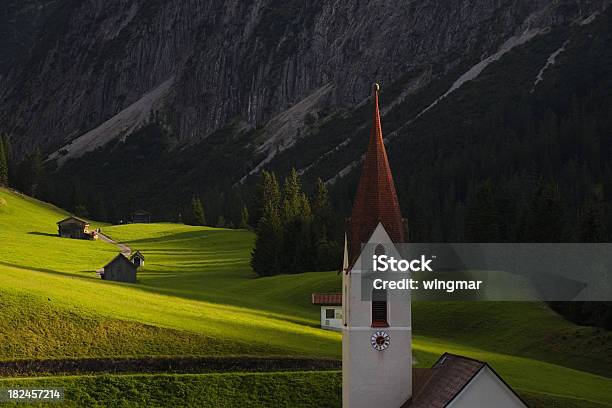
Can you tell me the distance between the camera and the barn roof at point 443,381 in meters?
33.9

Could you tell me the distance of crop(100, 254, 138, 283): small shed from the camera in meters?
90.9

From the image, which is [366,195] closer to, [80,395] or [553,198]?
[80,395]

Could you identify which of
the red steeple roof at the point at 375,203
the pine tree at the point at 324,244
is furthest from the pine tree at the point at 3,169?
the red steeple roof at the point at 375,203

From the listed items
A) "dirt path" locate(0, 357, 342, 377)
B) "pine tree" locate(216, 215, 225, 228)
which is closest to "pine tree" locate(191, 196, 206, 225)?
"pine tree" locate(216, 215, 225, 228)

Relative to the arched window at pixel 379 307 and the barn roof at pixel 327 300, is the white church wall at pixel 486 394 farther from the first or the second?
the barn roof at pixel 327 300

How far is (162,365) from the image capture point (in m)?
49.3

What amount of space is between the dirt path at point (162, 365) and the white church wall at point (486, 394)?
1756cm

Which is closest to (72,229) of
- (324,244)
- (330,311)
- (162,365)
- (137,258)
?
(137,258)

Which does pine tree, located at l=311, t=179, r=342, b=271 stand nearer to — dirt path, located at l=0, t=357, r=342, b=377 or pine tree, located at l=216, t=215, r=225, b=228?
dirt path, located at l=0, t=357, r=342, b=377

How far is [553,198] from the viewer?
97.3 m

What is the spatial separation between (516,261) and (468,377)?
6327 cm

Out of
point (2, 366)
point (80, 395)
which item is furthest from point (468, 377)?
point (2, 366)

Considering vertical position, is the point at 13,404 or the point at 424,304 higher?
the point at 424,304

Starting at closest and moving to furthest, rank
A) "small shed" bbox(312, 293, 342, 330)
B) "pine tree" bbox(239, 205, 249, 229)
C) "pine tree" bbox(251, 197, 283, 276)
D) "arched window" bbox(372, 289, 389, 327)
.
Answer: "arched window" bbox(372, 289, 389, 327) → "small shed" bbox(312, 293, 342, 330) → "pine tree" bbox(251, 197, 283, 276) → "pine tree" bbox(239, 205, 249, 229)
